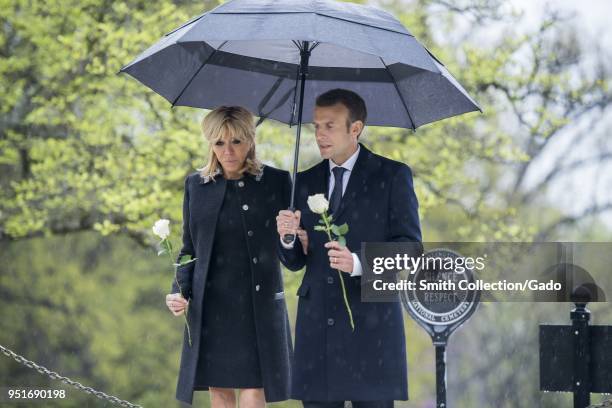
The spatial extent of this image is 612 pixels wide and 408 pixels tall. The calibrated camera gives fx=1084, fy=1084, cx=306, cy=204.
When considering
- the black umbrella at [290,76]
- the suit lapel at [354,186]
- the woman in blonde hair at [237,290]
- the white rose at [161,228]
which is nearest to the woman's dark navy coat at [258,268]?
the woman in blonde hair at [237,290]

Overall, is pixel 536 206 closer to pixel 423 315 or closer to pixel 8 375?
pixel 8 375

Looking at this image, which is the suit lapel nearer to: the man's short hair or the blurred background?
the man's short hair

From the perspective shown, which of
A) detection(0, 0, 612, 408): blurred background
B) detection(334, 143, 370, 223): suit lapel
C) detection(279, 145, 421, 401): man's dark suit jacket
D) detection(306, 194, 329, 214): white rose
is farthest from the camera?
detection(0, 0, 612, 408): blurred background

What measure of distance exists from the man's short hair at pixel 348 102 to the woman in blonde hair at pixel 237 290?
515 millimetres

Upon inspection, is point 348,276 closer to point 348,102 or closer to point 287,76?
point 348,102

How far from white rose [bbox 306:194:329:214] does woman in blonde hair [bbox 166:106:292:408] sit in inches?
28.2

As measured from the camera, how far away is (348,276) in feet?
15.6

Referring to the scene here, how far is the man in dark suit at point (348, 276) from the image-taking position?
468cm

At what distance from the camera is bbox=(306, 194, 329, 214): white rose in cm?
455

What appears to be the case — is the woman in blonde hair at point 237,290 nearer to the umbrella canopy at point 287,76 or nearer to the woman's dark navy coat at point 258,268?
the woman's dark navy coat at point 258,268

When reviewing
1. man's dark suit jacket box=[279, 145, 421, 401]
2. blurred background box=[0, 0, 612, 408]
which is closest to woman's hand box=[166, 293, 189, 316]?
man's dark suit jacket box=[279, 145, 421, 401]

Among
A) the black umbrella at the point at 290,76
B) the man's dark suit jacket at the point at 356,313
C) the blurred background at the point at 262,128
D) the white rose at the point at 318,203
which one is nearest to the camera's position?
the white rose at the point at 318,203

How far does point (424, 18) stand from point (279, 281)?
7.89 metres

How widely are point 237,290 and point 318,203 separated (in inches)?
35.5
